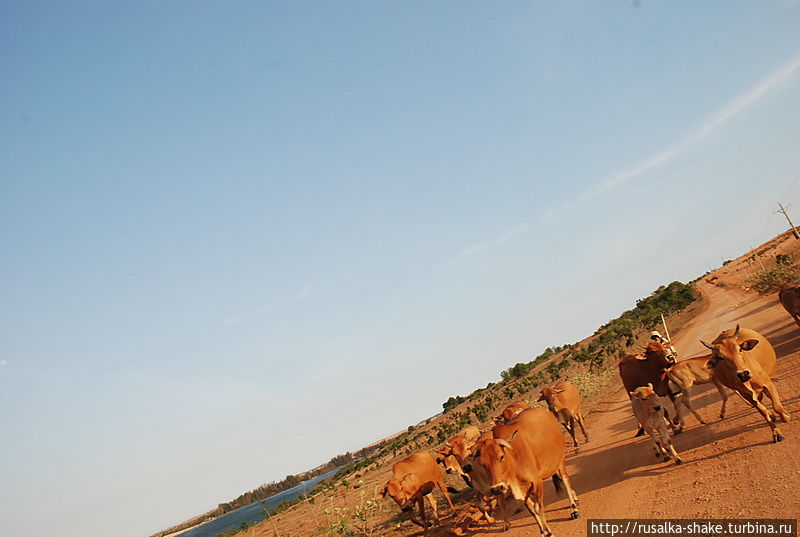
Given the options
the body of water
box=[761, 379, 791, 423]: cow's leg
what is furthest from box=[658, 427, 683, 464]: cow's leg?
the body of water

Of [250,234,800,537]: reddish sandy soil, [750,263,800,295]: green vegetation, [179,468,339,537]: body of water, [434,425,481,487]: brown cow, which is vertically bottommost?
[179,468,339,537]: body of water

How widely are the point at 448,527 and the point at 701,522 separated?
638 centimetres

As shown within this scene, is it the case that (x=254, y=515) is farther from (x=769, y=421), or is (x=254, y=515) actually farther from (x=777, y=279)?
(x=769, y=421)

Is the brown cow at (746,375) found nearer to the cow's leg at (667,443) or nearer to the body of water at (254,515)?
the cow's leg at (667,443)

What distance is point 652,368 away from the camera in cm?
1282

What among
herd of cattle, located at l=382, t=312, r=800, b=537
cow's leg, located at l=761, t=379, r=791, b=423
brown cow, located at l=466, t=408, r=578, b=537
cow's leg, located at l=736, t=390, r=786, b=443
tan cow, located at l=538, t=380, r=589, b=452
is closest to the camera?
brown cow, located at l=466, t=408, r=578, b=537

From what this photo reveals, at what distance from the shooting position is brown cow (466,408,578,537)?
7.32 metres

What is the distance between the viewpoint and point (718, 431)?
34.5ft

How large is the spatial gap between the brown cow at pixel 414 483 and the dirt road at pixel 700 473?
221 centimetres

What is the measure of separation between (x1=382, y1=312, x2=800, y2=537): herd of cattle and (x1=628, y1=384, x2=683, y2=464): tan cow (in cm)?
1

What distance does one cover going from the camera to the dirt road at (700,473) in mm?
7004

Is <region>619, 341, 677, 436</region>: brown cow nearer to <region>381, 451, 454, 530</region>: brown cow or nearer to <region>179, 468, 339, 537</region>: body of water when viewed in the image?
<region>381, 451, 454, 530</region>: brown cow

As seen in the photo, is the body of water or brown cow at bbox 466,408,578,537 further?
the body of water

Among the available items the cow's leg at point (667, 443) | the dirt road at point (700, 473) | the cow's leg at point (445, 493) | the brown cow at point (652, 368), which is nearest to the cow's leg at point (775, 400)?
the dirt road at point (700, 473)
